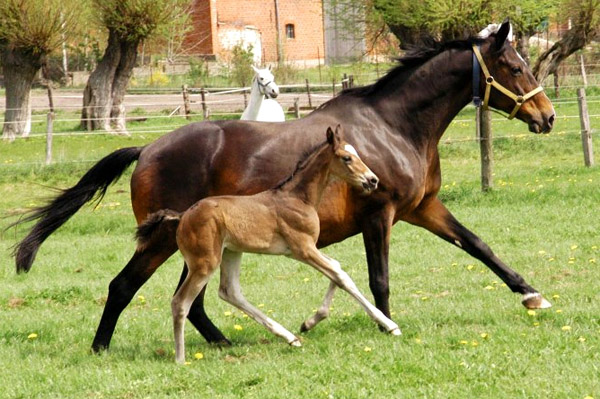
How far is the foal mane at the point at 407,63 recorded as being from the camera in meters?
8.06

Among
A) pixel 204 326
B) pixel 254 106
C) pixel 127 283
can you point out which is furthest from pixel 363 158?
pixel 254 106

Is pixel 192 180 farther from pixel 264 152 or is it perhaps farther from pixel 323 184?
pixel 323 184

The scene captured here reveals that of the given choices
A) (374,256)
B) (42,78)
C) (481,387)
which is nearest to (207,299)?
(374,256)

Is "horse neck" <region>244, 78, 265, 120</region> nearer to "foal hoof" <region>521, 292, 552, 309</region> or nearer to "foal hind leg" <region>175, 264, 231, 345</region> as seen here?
"foal hind leg" <region>175, 264, 231, 345</region>

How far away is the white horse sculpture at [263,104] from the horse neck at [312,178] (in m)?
8.82

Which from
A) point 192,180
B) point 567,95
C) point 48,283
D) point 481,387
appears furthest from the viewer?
point 567,95

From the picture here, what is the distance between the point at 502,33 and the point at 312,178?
2062 millimetres

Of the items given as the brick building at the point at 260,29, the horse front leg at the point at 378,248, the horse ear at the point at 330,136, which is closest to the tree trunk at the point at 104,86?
the brick building at the point at 260,29

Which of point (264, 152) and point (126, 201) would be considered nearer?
point (264, 152)

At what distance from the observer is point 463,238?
26.5ft

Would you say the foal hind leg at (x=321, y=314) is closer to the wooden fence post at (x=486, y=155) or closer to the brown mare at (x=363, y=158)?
the brown mare at (x=363, y=158)

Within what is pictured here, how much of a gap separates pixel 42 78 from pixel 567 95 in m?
23.8

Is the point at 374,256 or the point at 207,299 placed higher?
the point at 374,256

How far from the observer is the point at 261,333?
7895 millimetres
